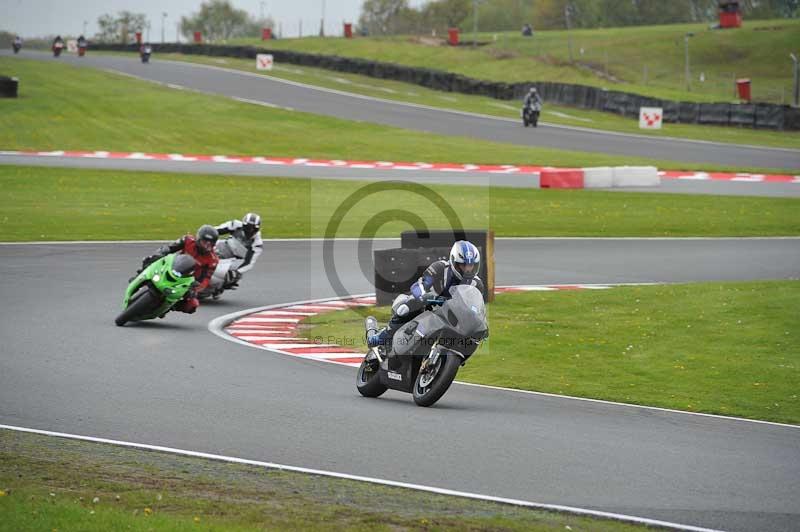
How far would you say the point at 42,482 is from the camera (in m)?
7.78

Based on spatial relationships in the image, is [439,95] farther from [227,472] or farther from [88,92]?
[227,472]

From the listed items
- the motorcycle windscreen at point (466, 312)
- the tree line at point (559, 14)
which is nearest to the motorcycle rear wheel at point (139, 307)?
the motorcycle windscreen at point (466, 312)

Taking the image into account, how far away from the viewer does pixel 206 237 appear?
16.0 m

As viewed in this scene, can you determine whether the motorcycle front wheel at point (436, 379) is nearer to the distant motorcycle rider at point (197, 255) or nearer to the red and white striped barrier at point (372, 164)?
the distant motorcycle rider at point (197, 255)

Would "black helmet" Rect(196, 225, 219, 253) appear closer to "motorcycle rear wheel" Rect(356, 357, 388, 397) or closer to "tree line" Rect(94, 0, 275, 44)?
"motorcycle rear wheel" Rect(356, 357, 388, 397)

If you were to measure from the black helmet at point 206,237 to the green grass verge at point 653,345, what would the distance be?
1.55 meters

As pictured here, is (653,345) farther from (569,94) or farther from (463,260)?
(569,94)

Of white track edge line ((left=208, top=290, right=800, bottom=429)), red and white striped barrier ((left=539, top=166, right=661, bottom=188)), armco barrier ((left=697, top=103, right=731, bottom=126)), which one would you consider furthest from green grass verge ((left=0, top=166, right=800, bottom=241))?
armco barrier ((left=697, top=103, right=731, bottom=126))

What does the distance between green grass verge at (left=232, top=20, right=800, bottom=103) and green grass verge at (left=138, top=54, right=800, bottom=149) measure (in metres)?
3.58

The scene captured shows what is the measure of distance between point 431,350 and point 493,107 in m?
49.6

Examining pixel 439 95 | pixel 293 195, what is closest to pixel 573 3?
pixel 439 95

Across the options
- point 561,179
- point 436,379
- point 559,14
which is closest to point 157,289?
point 436,379

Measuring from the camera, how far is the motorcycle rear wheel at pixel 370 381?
37.5 ft

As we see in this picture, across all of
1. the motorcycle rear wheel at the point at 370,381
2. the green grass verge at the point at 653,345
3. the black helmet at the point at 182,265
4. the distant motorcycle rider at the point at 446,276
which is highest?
the distant motorcycle rider at the point at 446,276
